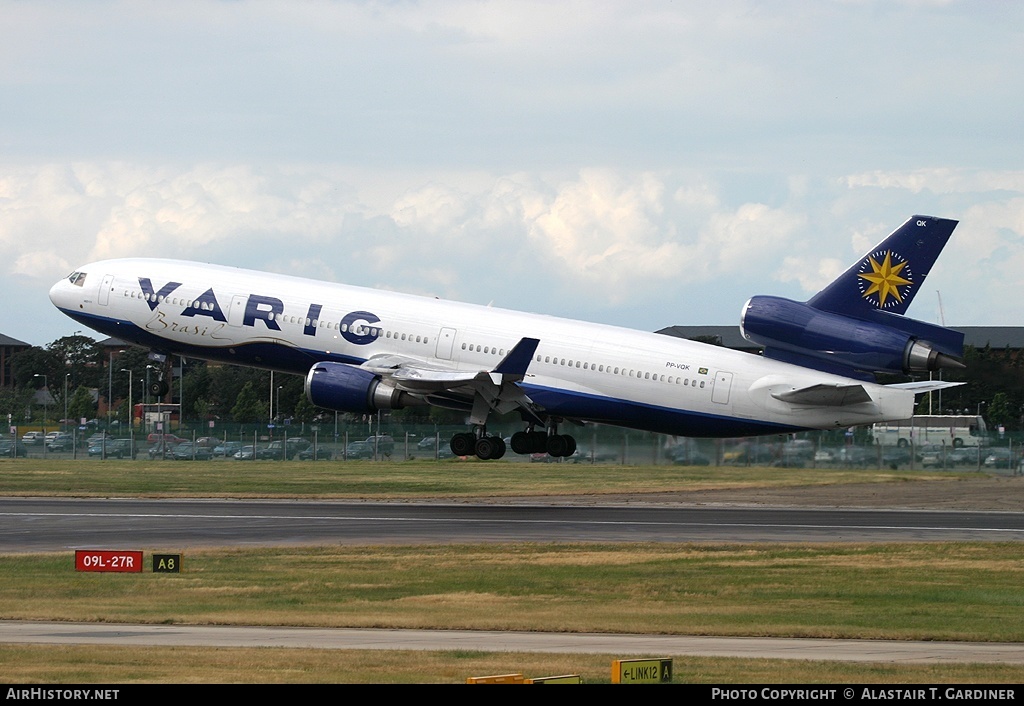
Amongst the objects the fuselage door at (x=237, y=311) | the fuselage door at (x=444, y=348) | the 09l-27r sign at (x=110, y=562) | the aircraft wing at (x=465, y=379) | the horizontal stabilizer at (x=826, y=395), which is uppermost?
the fuselage door at (x=237, y=311)

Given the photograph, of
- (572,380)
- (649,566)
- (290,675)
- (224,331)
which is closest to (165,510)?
(224,331)

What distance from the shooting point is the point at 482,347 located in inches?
2079

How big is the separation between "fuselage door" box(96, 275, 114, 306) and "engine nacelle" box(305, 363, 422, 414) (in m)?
9.52

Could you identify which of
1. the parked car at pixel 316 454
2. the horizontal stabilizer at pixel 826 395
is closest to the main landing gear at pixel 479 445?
the horizontal stabilizer at pixel 826 395

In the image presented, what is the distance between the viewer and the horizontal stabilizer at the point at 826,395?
50.2 meters

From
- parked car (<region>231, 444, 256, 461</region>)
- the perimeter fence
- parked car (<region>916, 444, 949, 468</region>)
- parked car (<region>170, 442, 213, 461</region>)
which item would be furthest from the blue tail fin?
parked car (<region>170, 442, 213, 461</region>)

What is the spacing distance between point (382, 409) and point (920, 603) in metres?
26.5

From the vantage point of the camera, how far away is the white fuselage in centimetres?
5150

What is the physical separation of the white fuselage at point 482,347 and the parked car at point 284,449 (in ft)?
123

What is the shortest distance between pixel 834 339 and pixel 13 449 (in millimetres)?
→ 66391

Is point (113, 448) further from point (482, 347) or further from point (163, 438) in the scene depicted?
point (482, 347)

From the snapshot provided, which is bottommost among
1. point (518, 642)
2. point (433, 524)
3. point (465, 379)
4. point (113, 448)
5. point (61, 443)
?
point (518, 642)

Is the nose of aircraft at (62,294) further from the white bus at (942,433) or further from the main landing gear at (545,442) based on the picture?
the white bus at (942,433)

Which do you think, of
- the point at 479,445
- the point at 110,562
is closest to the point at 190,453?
the point at 479,445
